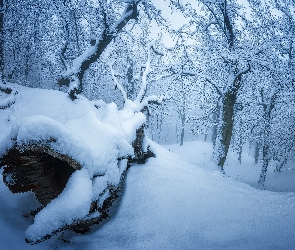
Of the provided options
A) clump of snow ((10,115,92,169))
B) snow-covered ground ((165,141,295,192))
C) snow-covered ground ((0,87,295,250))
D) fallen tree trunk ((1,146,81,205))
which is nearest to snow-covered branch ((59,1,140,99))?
snow-covered ground ((0,87,295,250))

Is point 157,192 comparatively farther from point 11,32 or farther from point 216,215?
point 11,32

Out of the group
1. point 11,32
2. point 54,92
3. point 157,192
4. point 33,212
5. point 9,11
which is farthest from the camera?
point 11,32

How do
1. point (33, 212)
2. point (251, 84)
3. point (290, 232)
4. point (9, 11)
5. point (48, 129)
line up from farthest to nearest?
1. point (9, 11)
2. point (251, 84)
3. point (33, 212)
4. point (290, 232)
5. point (48, 129)

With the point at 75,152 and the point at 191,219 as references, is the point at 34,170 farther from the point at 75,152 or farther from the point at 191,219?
the point at 191,219

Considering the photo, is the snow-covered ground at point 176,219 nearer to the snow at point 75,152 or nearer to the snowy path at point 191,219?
the snowy path at point 191,219

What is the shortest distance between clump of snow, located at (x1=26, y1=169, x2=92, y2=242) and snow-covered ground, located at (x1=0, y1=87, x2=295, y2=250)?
48cm

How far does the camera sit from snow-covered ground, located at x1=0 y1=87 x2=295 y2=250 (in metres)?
3.03

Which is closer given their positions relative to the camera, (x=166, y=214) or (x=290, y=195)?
(x=166, y=214)

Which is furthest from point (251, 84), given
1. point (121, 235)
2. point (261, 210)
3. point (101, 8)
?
point (121, 235)

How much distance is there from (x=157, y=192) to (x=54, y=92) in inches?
193

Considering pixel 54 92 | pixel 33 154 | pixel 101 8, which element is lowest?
pixel 33 154

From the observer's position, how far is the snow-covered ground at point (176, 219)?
3.03m

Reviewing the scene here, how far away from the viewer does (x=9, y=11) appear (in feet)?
47.1

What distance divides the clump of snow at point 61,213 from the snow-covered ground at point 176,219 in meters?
0.48
